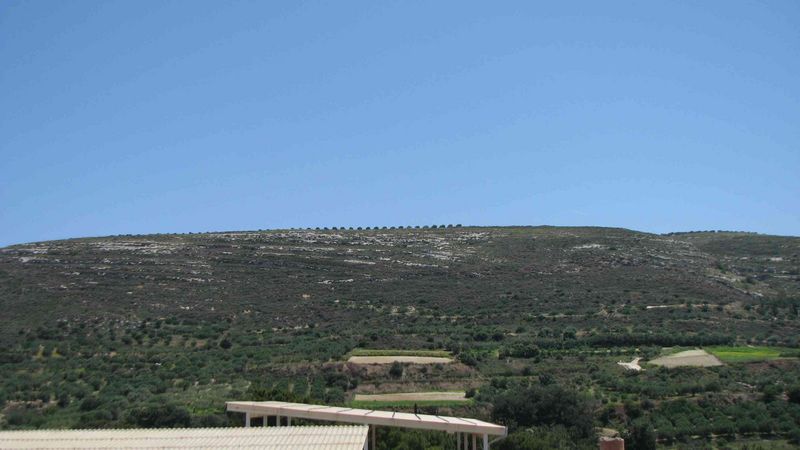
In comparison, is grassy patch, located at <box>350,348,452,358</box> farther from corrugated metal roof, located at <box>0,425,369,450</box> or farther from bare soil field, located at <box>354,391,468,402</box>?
corrugated metal roof, located at <box>0,425,369,450</box>

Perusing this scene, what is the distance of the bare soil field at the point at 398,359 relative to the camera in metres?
42.5

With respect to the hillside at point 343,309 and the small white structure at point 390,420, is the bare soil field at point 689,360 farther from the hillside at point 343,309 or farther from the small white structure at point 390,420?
the small white structure at point 390,420

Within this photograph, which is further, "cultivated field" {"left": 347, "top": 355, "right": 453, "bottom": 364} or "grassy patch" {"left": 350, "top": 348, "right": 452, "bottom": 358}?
"grassy patch" {"left": 350, "top": 348, "right": 452, "bottom": 358}

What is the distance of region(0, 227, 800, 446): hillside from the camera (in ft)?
129

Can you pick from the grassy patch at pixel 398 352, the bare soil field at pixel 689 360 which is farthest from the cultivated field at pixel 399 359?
the bare soil field at pixel 689 360

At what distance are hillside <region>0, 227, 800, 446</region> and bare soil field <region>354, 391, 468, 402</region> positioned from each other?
1083mm

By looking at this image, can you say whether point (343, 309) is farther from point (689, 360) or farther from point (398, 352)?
point (689, 360)

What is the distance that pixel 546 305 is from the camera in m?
56.4

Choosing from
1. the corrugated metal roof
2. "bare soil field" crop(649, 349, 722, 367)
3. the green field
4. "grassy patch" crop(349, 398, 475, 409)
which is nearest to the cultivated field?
"grassy patch" crop(349, 398, 475, 409)

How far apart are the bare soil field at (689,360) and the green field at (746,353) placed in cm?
59

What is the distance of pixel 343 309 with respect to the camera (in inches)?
2196

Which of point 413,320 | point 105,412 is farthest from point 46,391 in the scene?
point 413,320

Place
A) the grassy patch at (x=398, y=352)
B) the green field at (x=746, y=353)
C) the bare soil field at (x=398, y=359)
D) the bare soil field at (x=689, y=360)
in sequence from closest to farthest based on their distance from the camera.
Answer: the bare soil field at (x=689, y=360) < the bare soil field at (x=398, y=359) < the green field at (x=746, y=353) < the grassy patch at (x=398, y=352)

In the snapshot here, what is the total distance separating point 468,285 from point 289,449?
1787 inches
